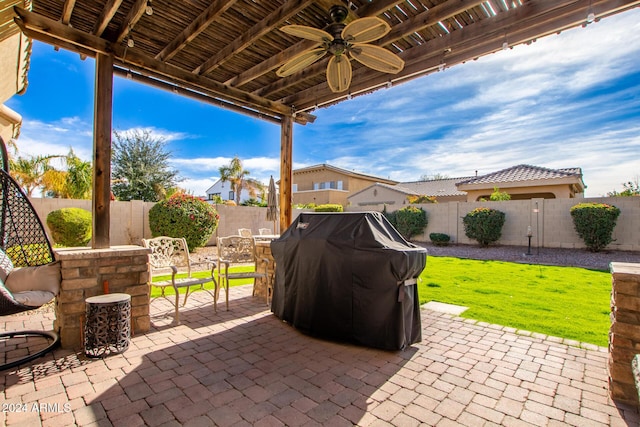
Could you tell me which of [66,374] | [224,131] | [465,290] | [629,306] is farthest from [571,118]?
[224,131]

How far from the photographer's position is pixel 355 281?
306cm

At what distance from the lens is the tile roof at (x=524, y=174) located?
14808 mm

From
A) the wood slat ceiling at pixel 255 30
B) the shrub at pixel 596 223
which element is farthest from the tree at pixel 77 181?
the shrub at pixel 596 223

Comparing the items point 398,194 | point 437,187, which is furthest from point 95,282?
point 437,187

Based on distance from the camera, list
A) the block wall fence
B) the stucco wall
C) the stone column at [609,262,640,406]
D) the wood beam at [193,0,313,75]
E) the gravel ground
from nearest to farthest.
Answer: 1. the stone column at [609,262,640,406]
2. the wood beam at [193,0,313,75]
3. the gravel ground
4. the stucco wall
5. the block wall fence

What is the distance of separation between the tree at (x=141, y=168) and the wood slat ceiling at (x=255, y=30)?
50.9 feet

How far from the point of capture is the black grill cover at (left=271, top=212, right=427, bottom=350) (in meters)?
2.95

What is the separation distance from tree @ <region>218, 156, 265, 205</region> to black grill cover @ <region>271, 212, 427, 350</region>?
1035 inches

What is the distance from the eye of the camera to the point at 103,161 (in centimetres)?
362

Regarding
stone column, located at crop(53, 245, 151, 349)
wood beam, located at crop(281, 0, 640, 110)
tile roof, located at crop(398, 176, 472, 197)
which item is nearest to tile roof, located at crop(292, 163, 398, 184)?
tile roof, located at crop(398, 176, 472, 197)

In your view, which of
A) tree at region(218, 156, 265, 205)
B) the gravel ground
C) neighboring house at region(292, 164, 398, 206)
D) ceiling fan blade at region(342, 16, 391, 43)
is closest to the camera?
ceiling fan blade at region(342, 16, 391, 43)

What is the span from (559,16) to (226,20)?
11.4 ft

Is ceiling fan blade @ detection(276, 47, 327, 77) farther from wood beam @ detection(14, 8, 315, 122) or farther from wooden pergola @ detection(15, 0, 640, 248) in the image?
wood beam @ detection(14, 8, 315, 122)

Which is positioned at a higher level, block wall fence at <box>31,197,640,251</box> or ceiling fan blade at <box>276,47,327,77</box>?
ceiling fan blade at <box>276,47,327,77</box>
